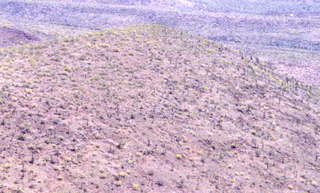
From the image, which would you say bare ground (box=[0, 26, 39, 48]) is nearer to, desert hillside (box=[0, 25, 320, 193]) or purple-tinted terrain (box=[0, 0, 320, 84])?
purple-tinted terrain (box=[0, 0, 320, 84])

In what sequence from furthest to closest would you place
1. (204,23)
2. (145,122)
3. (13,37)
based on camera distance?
(204,23) → (13,37) → (145,122)

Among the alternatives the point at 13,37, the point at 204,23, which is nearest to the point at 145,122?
the point at 13,37

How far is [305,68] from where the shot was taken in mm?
58469

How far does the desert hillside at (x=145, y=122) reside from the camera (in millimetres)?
18641

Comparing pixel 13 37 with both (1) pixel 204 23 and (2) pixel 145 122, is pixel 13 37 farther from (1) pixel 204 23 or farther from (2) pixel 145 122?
(1) pixel 204 23

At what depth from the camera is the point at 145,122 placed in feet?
75.0

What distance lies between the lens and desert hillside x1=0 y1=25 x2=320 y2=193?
18.6 metres

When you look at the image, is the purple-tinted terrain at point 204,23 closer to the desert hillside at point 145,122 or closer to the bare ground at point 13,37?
the bare ground at point 13,37

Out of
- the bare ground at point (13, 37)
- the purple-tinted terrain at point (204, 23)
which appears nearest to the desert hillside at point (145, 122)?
the bare ground at point (13, 37)

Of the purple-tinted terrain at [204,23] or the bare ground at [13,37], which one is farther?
the purple-tinted terrain at [204,23]

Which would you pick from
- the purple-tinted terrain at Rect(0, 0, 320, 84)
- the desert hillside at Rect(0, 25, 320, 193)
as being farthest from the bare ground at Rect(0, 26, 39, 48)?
the desert hillside at Rect(0, 25, 320, 193)

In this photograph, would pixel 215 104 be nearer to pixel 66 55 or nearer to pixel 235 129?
pixel 235 129

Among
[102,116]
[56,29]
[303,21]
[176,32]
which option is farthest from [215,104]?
[303,21]

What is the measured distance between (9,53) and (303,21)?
70.1 metres
